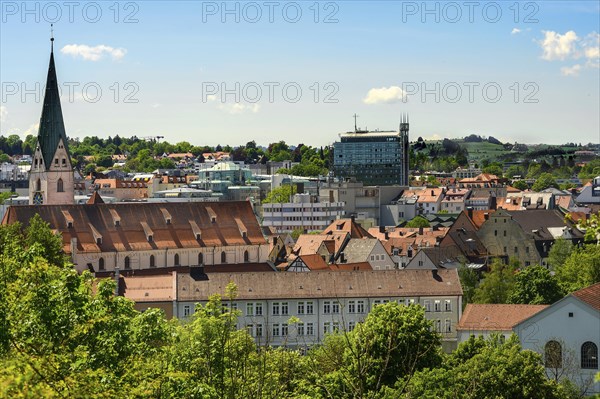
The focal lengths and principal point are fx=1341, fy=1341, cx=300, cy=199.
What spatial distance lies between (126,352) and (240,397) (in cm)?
549

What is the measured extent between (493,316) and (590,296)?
896 centimetres

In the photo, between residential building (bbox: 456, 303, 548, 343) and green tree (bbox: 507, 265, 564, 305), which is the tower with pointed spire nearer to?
green tree (bbox: 507, 265, 564, 305)

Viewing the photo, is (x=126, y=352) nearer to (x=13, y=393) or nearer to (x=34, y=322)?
(x=34, y=322)

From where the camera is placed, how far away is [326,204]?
Answer: 148000 millimetres

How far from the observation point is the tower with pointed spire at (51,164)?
318 feet

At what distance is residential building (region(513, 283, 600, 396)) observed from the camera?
172ft

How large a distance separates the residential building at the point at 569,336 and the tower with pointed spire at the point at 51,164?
2015 inches

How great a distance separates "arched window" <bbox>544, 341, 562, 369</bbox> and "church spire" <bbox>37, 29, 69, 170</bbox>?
5117 centimetres

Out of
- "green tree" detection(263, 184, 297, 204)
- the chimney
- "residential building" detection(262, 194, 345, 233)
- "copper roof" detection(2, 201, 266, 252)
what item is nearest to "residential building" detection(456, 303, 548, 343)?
"copper roof" detection(2, 201, 266, 252)

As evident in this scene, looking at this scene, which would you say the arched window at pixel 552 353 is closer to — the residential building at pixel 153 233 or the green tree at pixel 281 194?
the residential building at pixel 153 233

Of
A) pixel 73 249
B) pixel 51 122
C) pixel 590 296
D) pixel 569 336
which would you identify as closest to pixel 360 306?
pixel 590 296

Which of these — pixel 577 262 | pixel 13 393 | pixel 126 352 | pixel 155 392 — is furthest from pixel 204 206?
pixel 13 393

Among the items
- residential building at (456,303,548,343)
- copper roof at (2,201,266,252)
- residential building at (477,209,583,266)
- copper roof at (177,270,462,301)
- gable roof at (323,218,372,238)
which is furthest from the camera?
residential building at (477,209,583,266)

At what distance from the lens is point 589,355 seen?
173 feet
